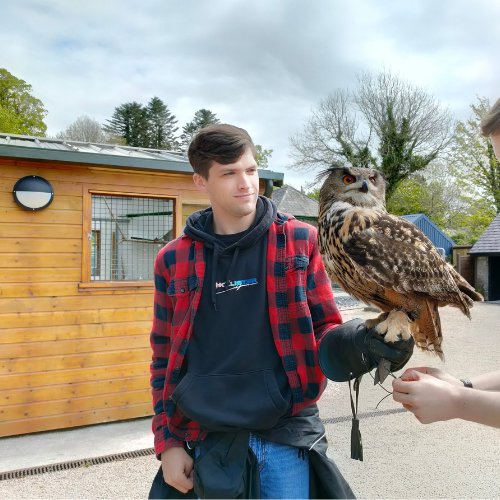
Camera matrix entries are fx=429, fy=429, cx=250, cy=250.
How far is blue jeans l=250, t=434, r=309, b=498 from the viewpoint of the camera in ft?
4.77

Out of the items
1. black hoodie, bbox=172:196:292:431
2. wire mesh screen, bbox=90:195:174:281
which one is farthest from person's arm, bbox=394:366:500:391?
wire mesh screen, bbox=90:195:174:281

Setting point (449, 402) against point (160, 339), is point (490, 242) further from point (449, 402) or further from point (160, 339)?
point (160, 339)

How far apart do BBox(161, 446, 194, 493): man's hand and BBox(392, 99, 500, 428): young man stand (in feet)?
2.50

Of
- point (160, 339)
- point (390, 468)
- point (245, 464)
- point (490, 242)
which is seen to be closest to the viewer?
point (245, 464)

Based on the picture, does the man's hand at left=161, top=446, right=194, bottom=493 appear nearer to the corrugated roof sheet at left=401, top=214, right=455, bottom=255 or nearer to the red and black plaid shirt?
the red and black plaid shirt

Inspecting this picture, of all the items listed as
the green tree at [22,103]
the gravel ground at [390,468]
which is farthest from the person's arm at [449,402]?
the green tree at [22,103]

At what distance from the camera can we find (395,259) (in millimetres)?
1742

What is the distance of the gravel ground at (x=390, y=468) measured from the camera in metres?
3.51

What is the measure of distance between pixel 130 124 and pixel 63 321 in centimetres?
3937

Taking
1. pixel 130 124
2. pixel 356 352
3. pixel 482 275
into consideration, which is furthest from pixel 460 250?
pixel 130 124

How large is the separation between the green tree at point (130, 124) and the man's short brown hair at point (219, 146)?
40.7 meters

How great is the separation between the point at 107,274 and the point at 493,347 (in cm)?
784

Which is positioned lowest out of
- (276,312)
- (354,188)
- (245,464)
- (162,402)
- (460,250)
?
(245,464)

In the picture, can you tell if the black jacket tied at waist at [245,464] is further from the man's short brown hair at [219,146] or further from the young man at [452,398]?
the man's short brown hair at [219,146]
